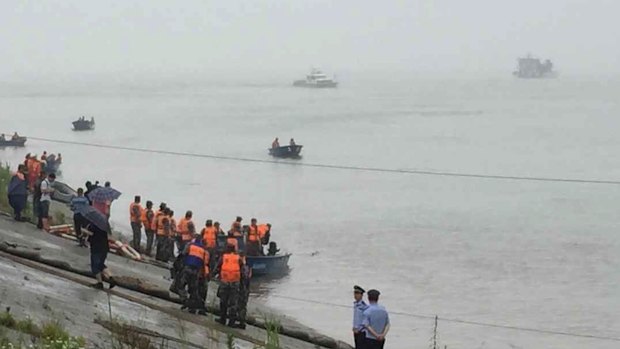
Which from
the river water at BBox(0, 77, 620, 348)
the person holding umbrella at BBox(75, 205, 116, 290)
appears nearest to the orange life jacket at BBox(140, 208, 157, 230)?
the river water at BBox(0, 77, 620, 348)

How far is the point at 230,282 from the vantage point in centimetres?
1456

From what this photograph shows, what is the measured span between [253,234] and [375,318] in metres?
14.3

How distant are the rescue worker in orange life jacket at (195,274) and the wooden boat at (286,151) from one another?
5081cm

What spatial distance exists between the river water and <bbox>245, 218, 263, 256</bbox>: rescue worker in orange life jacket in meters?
1.25

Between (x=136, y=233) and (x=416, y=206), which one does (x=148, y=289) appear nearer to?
(x=136, y=233)

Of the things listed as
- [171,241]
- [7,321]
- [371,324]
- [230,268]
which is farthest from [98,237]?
[171,241]

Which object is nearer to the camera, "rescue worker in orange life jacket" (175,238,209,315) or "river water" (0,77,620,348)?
"rescue worker in orange life jacket" (175,238,209,315)

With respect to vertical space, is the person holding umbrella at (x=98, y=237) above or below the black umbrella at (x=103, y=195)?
below

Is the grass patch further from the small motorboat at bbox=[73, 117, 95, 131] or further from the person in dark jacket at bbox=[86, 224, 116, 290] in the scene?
the small motorboat at bbox=[73, 117, 95, 131]

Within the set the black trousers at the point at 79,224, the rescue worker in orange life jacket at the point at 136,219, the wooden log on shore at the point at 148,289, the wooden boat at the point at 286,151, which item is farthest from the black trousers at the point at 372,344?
the wooden boat at the point at 286,151

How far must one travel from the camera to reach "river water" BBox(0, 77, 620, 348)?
26.3 meters

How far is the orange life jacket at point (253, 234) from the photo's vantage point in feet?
85.0

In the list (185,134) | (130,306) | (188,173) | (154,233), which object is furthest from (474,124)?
(130,306)

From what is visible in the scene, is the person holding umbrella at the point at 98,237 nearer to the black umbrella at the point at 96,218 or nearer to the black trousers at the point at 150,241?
the black umbrella at the point at 96,218
